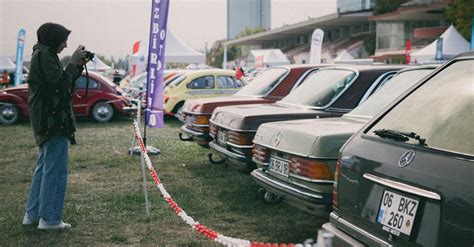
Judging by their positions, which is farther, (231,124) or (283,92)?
(283,92)

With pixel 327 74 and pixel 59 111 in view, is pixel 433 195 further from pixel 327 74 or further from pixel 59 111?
pixel 327 74

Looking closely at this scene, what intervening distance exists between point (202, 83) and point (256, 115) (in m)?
9.02

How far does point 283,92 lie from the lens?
852 centimetres

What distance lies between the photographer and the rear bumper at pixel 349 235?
2.70 metres

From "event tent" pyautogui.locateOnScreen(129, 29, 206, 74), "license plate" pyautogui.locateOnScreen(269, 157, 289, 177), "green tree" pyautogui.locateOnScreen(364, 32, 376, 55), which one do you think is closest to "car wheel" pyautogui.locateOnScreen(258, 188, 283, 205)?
"license plate" pyautogui.locateOnScreen(269, 157, 289, 177)

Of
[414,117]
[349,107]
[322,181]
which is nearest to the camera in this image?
[414,117]

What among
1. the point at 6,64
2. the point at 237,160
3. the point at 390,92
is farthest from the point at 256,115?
the point at 6,64

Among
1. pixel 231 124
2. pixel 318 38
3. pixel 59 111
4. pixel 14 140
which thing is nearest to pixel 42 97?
pixel 59 111

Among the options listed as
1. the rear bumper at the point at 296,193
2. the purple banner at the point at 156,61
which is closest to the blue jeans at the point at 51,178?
the rear bumper at the point at 296,193

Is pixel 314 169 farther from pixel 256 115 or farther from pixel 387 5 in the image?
pixel 387 5

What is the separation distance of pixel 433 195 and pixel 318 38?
62.4ft

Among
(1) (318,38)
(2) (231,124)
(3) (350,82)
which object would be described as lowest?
(2) (231,124)

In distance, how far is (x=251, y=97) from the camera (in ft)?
28.6

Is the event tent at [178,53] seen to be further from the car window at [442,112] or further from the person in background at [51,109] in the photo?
the car window at [442,112]
